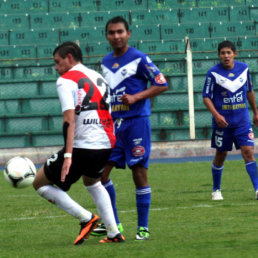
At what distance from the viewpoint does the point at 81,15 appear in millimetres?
21234

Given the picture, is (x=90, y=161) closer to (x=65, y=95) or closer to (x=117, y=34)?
(x=65, y=95)

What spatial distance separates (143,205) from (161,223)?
0.96 meters

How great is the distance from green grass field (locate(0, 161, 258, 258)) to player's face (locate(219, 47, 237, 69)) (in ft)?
5.31

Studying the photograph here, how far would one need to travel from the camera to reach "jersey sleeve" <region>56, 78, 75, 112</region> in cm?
519

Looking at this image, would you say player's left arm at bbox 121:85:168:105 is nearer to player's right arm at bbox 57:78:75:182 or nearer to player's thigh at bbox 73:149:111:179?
player's thigh at bbox 73:149:111:179

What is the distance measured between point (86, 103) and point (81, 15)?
1623 centimetres

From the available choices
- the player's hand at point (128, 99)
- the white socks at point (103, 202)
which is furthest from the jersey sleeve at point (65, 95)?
the white socks at point (103, 202)

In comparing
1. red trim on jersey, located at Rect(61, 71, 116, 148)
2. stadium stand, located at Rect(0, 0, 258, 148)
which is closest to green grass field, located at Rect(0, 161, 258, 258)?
red trim on jersey, located at Rect(61, 71, 116, 148)

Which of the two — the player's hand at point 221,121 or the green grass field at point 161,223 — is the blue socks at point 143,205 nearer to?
the green grass field at point 161,223

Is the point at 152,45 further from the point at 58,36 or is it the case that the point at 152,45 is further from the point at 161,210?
the point at 161,210

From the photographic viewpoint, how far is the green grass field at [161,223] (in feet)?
17.0

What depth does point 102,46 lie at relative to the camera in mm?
18922

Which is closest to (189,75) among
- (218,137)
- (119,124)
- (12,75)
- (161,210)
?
(12,75)

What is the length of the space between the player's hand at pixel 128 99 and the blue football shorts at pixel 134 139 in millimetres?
242
